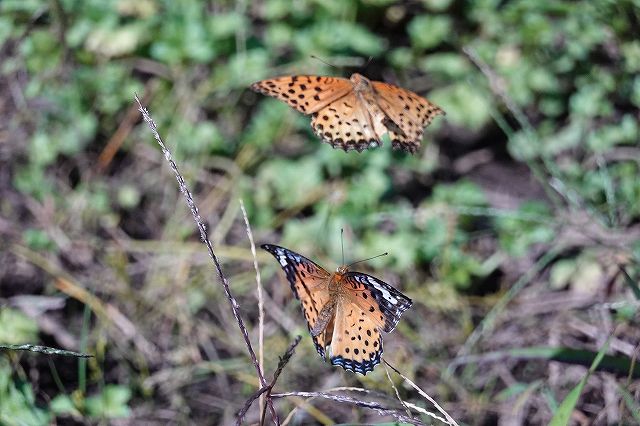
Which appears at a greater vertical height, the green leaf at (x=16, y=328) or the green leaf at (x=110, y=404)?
the green leaf at (x=16, y=328)

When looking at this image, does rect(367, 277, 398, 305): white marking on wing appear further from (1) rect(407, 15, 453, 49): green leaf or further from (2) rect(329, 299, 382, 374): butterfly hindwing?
(1) rect(407, 15, 453, 49): green leaf

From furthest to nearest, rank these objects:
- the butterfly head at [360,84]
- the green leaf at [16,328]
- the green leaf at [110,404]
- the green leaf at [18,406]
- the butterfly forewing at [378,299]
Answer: the green leaf at [16,328], the green leaf at [110,404], the green leaf at [18,406], the butterfly head at [360,84], the butterfly forewing at [378,299]

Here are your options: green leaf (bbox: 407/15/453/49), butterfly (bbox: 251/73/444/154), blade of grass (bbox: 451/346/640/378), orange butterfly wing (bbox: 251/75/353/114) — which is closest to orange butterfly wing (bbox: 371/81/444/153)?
butterfly (bbox: 251/73/444/154)

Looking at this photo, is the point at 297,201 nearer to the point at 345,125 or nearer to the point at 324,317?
the point at 345,125

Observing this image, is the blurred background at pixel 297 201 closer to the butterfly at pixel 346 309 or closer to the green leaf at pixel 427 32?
the green leaf at pixel 427 32

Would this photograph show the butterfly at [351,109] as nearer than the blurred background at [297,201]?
Yes

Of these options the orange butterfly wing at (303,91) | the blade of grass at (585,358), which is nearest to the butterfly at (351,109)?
the orange butterfly wing at (303,91)

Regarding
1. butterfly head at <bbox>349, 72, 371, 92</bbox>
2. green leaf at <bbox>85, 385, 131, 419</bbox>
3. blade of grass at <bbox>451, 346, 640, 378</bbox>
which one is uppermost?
butterfly head at <bbox>349, 72, 371, 92</bbox>
